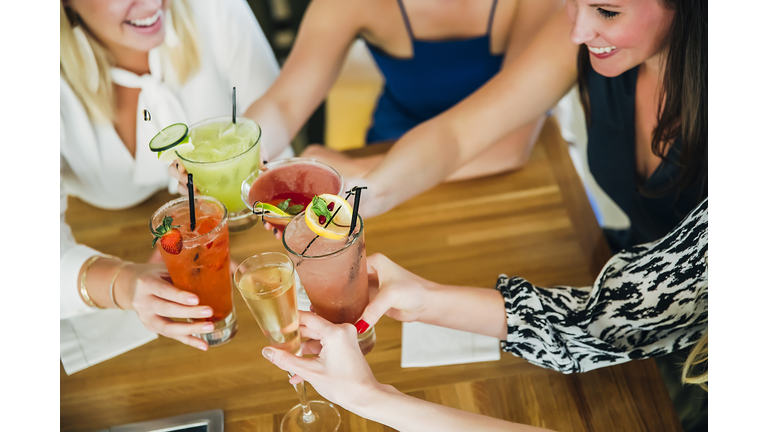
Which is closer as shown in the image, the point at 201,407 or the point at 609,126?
the point at 201,407

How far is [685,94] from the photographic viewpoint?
4.51 ft

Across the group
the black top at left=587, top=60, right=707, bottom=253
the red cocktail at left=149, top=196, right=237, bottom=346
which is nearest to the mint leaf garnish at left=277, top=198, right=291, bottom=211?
the red cocktail at left=149, top=196, right=237, bottom=346

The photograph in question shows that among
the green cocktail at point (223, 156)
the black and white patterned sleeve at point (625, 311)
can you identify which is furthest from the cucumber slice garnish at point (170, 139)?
the black and white patterned sleeve at point (625, 311)

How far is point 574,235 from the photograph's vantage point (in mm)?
1572

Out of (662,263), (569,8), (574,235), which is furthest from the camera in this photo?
(574,235)

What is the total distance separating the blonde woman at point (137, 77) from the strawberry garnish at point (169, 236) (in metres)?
0.76

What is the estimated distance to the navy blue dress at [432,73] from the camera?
2262mm

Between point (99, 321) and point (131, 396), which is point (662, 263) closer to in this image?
point (131, 396)

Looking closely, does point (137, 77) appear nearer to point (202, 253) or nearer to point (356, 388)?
point (202, 253)

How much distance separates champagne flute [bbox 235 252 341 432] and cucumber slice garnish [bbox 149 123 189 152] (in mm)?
313

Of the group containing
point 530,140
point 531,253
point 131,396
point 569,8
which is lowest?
point 131,396

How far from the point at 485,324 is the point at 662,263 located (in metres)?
0.40

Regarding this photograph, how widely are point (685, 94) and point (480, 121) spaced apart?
1.83 ft
